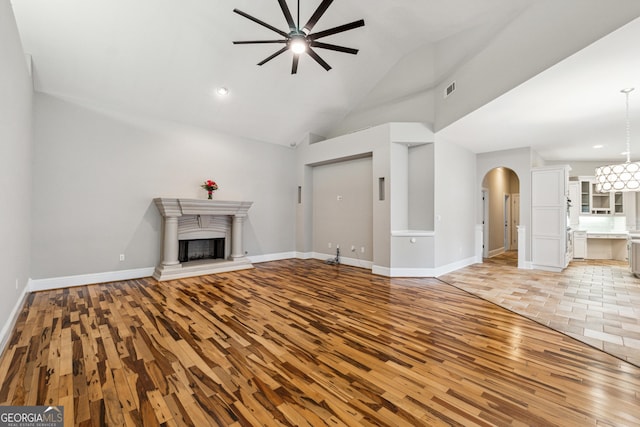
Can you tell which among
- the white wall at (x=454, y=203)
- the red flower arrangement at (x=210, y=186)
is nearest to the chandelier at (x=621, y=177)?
the white wall at (x=454, y=203)

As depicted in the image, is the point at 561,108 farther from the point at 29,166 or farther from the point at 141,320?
the point at 29,166

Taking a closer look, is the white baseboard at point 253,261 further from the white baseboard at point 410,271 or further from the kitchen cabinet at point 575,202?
the kitchen cabinet at point 575,202

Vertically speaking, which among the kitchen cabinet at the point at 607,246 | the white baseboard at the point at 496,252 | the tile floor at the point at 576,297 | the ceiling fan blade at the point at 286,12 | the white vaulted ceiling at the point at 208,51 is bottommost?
the tile floor at the point at 576,297

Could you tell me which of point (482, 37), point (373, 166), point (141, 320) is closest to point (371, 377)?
point (141, 320)

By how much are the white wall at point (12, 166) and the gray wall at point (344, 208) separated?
5.46 metres

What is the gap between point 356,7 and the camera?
4.68 metres

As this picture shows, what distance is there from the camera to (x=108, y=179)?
4.94 meters

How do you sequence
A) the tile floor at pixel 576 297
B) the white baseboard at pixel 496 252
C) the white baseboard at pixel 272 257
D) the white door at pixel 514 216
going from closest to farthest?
1. the tile floor at pixel 576 297
2. the white baseboard at pixel 272 257
3. the white baseboard at pixel 496 252
4. the white door at pixel 514 216

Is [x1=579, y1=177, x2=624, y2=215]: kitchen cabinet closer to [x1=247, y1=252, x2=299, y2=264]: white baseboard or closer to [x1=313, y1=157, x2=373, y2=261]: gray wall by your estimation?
[x1=313, y1=157, x2=373, y2=261]: gray wall

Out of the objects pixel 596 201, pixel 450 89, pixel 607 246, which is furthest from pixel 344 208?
pixel 607 246

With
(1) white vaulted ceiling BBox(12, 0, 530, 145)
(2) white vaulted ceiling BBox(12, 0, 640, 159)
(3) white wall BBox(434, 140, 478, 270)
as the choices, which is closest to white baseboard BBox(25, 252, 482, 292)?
(3) white wall BBox(434, 140, 478, 270)

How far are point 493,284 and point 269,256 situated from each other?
16.4 feet

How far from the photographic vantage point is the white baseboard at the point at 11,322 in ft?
8.25

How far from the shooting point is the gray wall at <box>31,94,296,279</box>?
441 cm
